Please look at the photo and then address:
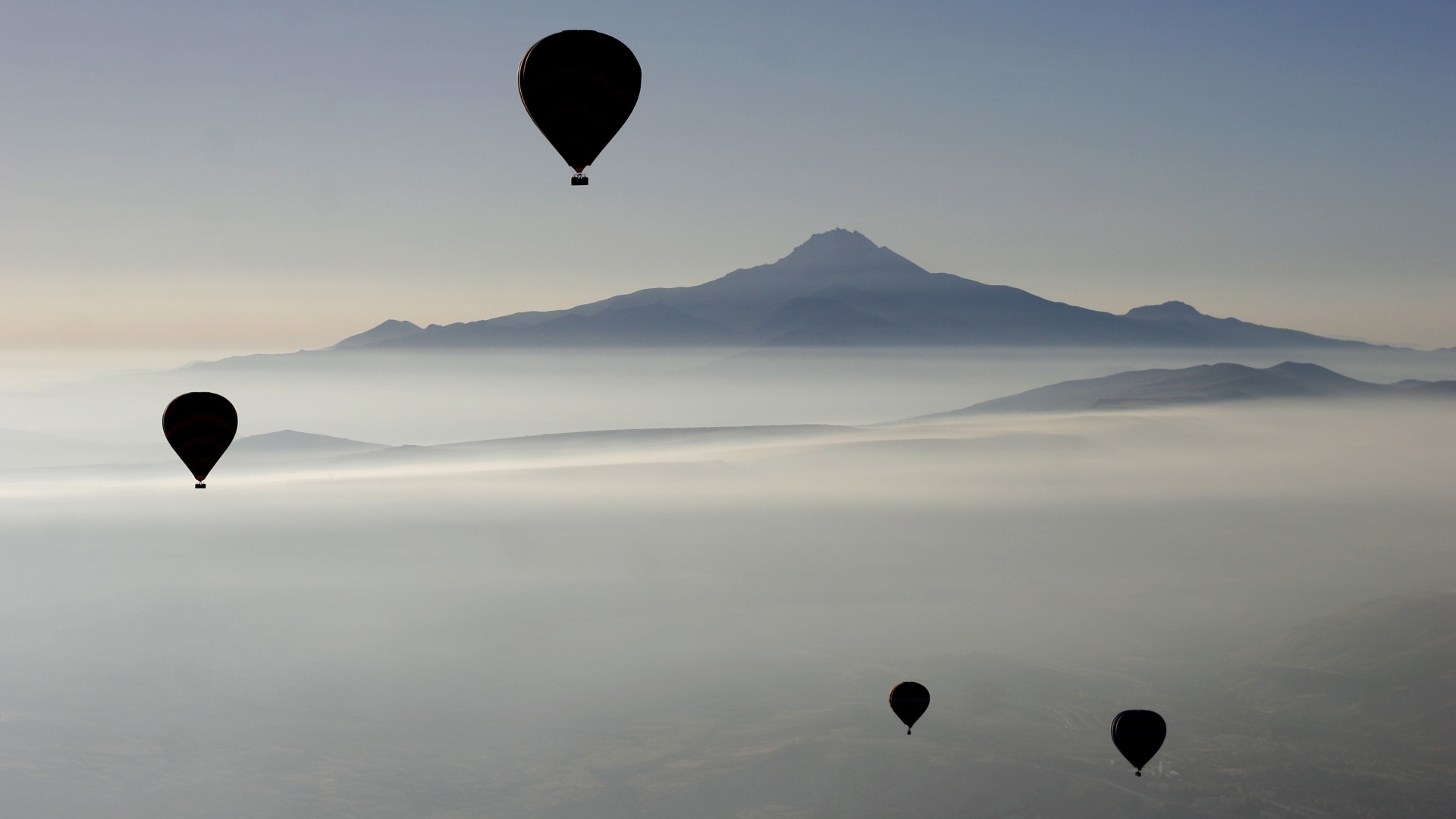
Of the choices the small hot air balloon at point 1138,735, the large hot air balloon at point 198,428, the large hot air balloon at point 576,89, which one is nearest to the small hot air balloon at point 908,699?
the small hot air balloon at point 1138,735

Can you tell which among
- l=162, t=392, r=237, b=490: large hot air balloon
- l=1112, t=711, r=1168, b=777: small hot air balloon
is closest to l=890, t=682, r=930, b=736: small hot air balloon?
l=1112, t=711, r=1168, b=777: small hot air balloon

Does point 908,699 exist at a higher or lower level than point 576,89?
lower

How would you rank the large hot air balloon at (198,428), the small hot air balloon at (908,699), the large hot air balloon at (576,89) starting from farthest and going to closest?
the small hot air balloon at (908,699), the large hot air balloon at (198,428), the large hot air balloon at (576,89)

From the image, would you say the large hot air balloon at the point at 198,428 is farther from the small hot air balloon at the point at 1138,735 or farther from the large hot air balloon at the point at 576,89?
the small hot air balloon at the point at 1138,735

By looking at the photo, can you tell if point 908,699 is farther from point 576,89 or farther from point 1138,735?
point 576,89

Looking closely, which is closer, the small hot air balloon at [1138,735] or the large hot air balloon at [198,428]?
the large hot air balloon at [198,428]

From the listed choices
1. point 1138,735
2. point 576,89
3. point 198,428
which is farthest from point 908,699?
point 576,89
